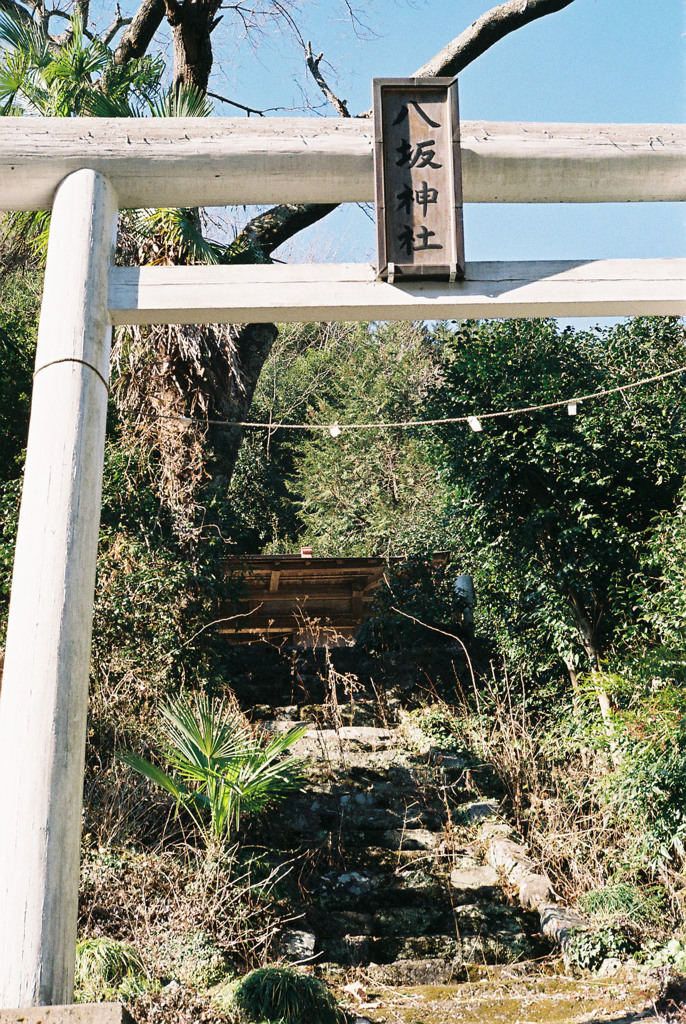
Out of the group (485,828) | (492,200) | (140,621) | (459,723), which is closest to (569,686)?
(459,723)

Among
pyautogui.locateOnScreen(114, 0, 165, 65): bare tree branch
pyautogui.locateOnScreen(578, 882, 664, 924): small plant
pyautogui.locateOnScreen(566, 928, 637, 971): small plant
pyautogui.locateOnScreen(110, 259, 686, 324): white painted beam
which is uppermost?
pyautogui.locateOnScreen(114, 0, 165, 65): bare tree branch

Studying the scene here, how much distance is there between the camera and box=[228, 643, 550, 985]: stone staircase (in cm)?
520

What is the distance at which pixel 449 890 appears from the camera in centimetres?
591

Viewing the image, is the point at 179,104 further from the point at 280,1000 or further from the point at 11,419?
the point at 280,1000

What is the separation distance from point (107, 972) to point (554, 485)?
5.51 meters

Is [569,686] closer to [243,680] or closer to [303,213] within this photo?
[243,680]

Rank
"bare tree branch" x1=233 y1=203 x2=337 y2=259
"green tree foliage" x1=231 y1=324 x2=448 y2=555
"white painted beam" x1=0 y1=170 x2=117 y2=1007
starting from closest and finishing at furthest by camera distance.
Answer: "white painted beam" x1=0 y1=170 x2=117 y2=1007
"bare tree branch" x1=233 y1=203 x2=337 y2=259
"green tree foliage" x1=231 y1=324 x2=448 y2=555

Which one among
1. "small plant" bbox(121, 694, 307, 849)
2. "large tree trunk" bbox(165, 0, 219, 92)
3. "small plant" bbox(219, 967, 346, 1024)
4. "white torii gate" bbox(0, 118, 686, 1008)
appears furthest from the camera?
"large tree trunk" bbox(165, 0, 219, 92)

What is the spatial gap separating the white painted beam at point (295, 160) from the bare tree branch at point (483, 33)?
5.62 meters

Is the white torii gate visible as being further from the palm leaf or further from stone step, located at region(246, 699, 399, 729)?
stone step, located at region(246, 699, 399, 729)

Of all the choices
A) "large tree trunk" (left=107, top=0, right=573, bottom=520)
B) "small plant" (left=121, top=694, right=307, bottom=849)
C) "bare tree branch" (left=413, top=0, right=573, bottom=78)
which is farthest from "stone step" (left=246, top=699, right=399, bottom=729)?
"bare tree branch" (left=413, top=0, right=573, bottom=78)

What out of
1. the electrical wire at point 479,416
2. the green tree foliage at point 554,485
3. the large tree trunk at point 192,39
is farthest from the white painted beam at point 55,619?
the large tree trunk at point 192,39

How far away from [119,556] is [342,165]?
457 cm

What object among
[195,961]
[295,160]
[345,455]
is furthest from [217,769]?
[345,455]
